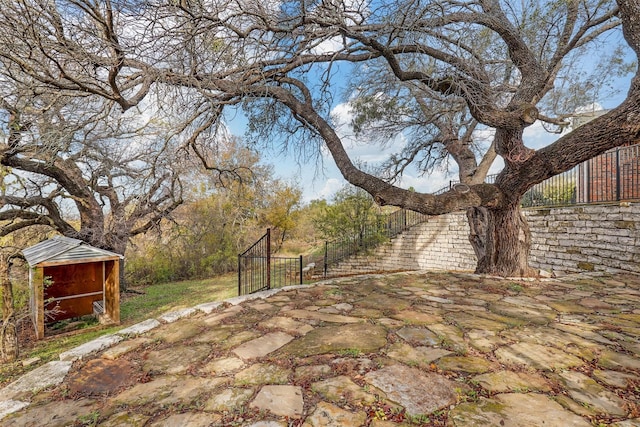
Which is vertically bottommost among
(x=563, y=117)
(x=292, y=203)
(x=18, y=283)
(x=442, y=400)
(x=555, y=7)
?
(x=18, y=283)

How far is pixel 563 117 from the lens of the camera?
5.59 metres

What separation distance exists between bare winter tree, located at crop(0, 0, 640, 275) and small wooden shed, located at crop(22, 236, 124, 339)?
2.85m

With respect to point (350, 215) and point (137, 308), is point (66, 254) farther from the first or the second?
point (350, 215)

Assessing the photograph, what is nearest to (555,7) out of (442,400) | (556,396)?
(556,396)

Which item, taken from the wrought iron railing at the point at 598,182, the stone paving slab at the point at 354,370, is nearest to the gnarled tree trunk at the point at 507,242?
the wrought iron railing at the point at 598,182

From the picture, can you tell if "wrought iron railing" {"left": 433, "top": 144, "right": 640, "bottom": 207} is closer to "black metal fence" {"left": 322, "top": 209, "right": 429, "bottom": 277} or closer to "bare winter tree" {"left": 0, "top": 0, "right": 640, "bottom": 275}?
"bare winter tree" {"left": 0, "top": 0, "right": 640, "bottom": 275}

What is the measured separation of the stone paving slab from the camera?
136 cm

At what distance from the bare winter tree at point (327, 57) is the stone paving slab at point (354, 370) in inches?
71.4

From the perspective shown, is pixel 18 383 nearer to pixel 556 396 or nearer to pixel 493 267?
pixel 556 396

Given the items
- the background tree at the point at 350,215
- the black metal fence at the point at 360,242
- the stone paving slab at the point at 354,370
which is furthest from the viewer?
the black metal fence at the point at 360,242

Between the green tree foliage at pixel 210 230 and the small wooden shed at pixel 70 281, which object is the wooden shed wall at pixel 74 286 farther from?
the green tree foliage at pixel 210 230

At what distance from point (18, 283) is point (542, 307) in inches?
338

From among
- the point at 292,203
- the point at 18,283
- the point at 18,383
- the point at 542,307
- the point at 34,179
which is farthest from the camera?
the point at 292,203

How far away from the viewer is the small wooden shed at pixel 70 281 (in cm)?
424
